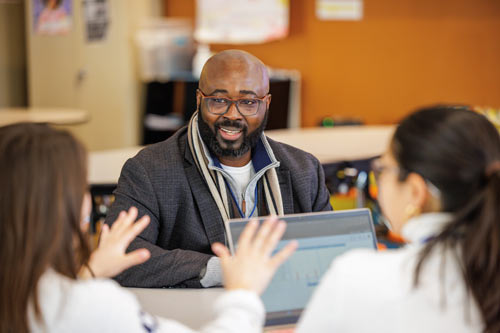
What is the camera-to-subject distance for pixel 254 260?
1346mm

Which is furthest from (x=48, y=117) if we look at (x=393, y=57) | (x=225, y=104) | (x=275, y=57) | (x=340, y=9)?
(x=225, y=104)

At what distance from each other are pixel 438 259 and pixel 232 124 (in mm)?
1162

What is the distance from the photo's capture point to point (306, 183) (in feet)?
7.29

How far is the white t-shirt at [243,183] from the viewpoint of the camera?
2.16m

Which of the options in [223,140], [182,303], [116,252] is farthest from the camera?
[223,140]

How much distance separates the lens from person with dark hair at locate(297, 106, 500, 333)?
1142 mm

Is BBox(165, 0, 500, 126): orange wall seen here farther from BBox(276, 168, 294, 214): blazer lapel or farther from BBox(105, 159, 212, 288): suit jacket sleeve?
BBox(105, 159, 212, 288): suit jacket sleeve

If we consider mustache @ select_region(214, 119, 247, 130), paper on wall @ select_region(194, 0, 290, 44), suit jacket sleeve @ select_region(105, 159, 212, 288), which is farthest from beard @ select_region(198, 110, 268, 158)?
paper on wall @ select_region(194, 0, 290, 44)

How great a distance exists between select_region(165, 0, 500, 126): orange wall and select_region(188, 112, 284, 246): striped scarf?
4.12m

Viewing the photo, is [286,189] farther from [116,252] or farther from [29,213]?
[29,213]

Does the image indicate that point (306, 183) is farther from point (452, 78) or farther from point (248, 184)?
point (452, 78)

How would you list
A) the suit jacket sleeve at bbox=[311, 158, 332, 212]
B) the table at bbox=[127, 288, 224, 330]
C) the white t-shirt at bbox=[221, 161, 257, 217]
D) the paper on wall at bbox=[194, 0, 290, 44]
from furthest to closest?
the paper on wall at bbox=[194, 0, 290, 44], the suit jacket sleeve at bbox=[311, 158, 332, 212], the white t-shirt at bbox=[221, 161, 257, 217], the table at bbox=[127, 288, 224, 330]

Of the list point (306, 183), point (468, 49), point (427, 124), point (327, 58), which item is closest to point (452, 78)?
point (468, 49)

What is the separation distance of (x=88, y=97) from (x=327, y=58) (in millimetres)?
2486
